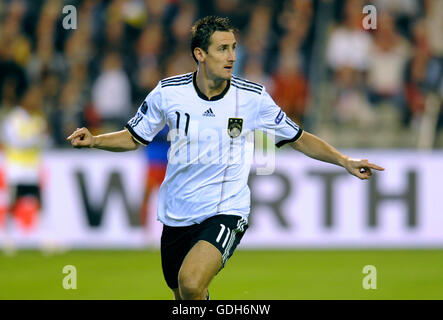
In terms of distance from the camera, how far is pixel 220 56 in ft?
20.0

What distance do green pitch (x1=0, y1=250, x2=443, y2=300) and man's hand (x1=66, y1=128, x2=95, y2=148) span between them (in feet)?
9.93

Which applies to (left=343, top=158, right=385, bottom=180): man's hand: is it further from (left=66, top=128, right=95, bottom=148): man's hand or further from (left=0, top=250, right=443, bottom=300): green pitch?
(left=0, top=250, right=443, bottom=300): green pitch

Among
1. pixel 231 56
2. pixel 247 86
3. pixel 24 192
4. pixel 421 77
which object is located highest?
pixel 421 77

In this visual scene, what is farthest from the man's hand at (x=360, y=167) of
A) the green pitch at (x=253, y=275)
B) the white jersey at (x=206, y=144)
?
the green pitch at (x=253, y=275)

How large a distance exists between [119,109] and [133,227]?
2.27 m

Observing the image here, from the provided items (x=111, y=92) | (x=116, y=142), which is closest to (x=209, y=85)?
(x=116, y=142)

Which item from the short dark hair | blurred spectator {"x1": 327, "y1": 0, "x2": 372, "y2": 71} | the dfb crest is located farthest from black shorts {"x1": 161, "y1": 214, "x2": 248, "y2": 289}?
blurred spectator {"x1": 327, "y1": 0, "x2": 372, "y2": 71}

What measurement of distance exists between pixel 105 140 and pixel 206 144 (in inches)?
28.6

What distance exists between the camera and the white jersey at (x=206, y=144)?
610 centimetres

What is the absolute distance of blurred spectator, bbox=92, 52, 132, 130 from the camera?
13.7 metres

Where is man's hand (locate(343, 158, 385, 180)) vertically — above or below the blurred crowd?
below

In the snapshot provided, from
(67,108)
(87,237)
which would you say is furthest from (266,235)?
(67,108)

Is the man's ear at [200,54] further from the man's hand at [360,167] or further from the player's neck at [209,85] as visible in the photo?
the man's hand at [360,167]

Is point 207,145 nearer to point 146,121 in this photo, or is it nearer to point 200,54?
point 146,121
